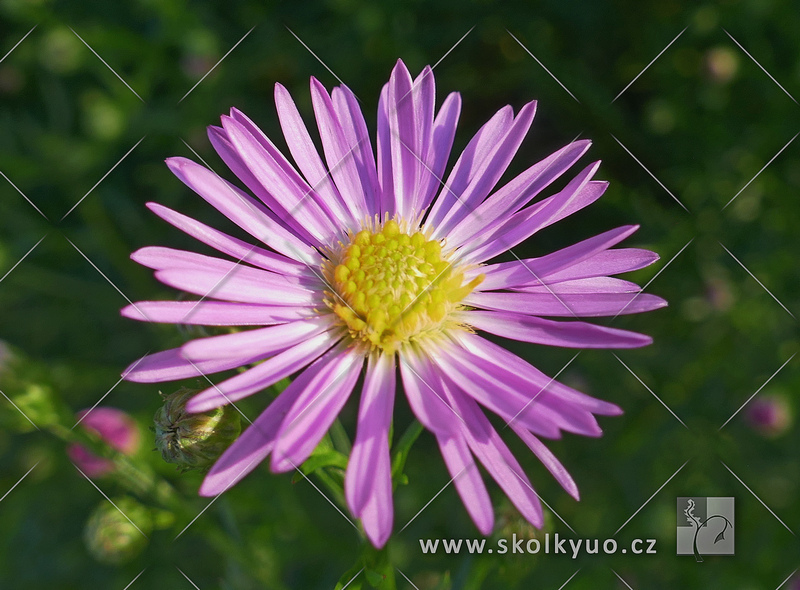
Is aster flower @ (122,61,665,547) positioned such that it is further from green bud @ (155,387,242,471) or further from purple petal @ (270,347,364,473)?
green bud @ (155,387,242,471)

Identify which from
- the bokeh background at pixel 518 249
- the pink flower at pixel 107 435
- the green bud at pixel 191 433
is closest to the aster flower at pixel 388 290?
the green bud at pixel 191 433

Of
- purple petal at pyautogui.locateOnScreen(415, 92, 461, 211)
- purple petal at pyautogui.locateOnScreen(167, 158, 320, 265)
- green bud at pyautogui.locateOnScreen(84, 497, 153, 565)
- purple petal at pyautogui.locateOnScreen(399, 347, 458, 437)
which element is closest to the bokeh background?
green bud at pyautogui.locateOnScreen(84, 497, 153, 565)

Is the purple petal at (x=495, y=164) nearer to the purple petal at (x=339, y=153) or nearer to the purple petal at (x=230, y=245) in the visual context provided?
the purple petal at (x=339, y=153)

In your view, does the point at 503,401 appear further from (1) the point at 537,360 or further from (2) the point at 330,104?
(1) the point at 537,360

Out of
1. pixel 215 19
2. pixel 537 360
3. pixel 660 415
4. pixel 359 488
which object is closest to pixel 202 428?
pixel 359 488

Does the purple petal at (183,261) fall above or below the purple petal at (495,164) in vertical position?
below
